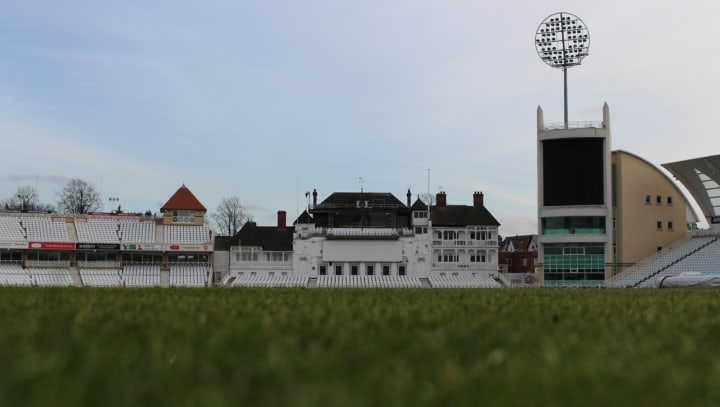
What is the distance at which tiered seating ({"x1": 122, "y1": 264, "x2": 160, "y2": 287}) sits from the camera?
7799 cm

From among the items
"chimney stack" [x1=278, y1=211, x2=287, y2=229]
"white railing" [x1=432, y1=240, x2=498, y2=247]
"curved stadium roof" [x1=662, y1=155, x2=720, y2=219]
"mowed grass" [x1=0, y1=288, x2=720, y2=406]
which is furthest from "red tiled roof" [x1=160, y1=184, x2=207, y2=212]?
"mowed grass" [x1=0, y1=288, x2=720, y2=406]

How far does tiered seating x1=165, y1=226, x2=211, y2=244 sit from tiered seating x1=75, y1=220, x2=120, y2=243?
17.5 feet

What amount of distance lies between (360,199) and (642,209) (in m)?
29.3

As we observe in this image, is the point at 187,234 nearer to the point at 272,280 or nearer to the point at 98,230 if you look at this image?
the point at 98,230

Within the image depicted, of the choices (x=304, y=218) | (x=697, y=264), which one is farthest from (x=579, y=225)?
(x=304, y=218)

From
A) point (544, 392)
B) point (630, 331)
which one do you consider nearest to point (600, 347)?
point (630, 331)

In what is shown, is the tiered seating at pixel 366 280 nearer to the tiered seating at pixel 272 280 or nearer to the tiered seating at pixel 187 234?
the tiered seating at pixel 272 280

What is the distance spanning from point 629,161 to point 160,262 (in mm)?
48470

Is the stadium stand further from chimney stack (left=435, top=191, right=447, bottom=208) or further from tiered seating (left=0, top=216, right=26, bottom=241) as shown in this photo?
chimney stack (left=435, top=191, right=447, bottom=208)

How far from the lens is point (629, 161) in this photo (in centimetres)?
7694

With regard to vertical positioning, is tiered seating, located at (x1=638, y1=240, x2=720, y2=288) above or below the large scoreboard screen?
below

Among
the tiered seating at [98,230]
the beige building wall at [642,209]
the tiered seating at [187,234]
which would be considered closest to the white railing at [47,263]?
the tiered seating at [98,230]

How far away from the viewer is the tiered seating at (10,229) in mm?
77688

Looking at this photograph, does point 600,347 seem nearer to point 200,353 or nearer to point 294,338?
point 294,338
